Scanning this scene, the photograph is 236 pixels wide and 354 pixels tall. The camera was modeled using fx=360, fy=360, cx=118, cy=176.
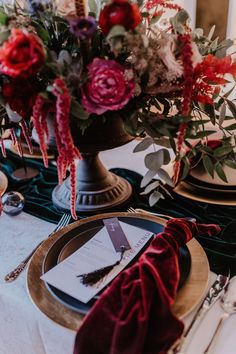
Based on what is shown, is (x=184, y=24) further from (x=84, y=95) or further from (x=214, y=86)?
(x=84, y=95)

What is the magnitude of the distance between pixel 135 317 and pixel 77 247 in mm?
243

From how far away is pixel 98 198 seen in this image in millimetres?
907

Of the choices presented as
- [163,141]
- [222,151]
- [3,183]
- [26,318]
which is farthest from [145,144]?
[3,183]

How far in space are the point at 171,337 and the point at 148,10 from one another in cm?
65

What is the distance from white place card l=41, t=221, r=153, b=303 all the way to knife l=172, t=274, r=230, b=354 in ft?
0.49

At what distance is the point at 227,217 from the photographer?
855mm

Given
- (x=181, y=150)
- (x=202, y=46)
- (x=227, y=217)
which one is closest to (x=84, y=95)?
(x=181, y=150)

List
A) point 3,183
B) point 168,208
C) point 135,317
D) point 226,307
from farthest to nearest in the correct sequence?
1. point 3,183
2. point 168,208
3. point 226,307
4. point 135,317

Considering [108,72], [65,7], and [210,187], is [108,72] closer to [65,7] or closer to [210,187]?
[65,7]

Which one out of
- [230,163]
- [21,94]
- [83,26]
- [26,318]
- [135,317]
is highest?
[83,26]

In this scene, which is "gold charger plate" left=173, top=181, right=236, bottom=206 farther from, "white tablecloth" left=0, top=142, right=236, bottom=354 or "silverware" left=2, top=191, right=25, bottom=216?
"silverware" left=2, top=191, right=25, bottom=216

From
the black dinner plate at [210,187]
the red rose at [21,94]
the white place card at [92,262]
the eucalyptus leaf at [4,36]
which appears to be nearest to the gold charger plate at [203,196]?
the black dinner plate at [210,187]

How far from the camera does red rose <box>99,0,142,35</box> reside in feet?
1.79

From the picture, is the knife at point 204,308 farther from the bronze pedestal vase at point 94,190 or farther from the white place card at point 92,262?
the bronze pedestal vase at point 94,190
